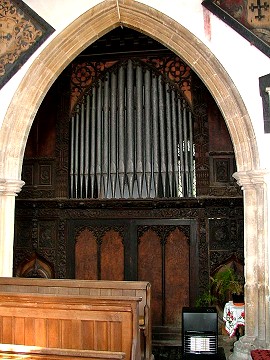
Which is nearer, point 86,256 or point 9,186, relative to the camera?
point 9,186

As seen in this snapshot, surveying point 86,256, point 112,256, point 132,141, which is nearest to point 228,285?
point 112,256

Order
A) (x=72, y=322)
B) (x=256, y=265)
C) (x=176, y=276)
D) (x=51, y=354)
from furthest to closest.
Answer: (x=176, y=276) → (x=256, y=265) → (x=72, y=322) → (x=51, y=354)

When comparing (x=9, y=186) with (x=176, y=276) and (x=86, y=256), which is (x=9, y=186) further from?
(x=176, y=276)

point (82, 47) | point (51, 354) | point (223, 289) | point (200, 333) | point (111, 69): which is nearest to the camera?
point (51, 354)

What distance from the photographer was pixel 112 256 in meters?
7.49

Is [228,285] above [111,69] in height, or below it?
below

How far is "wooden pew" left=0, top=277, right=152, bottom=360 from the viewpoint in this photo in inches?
210

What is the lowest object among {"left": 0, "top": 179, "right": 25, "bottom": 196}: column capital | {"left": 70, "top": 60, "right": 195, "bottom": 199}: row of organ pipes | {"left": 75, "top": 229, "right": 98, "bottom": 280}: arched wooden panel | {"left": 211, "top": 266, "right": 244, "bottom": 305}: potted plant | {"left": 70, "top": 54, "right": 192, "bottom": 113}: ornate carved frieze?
{"left": 211, "top": 266, "right": 244, "bottom": 305}: potted plant

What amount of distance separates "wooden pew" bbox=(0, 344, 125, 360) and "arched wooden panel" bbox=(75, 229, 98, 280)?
358 cm

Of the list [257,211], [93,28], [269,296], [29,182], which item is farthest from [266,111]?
[29,182]

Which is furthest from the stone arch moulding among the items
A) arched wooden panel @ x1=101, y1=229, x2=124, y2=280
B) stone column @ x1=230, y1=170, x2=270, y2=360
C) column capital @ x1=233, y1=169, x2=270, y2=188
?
arched wooden panel @ x1=101, y1=229, x2=124, y2=280

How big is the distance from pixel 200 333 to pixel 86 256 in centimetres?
242

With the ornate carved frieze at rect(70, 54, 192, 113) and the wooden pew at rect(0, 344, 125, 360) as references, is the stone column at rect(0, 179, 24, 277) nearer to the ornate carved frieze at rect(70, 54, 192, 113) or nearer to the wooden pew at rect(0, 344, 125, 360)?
the ornate carved frieze at rect(70, 54, 192, 113)

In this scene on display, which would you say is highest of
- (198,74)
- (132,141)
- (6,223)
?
(198,74)
